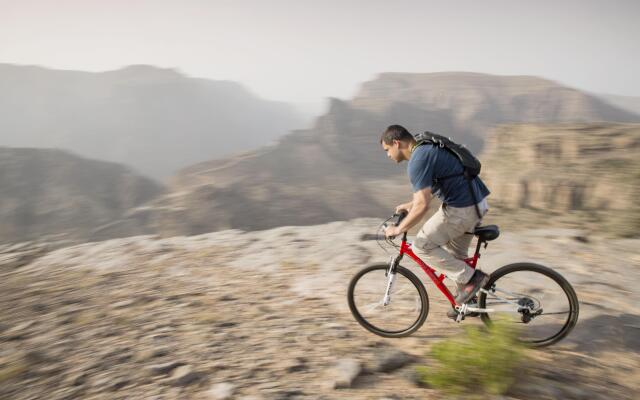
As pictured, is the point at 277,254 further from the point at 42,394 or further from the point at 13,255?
the point at 13,255

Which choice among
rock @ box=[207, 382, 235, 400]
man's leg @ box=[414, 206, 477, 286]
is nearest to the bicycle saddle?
man's leg @ box=[414, 206, 477, 286]

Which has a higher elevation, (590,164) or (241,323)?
(241,323)

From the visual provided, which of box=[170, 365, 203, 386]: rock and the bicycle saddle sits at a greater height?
the bicycle saddle

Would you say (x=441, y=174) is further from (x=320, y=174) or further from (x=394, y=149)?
(x=320, y=174)

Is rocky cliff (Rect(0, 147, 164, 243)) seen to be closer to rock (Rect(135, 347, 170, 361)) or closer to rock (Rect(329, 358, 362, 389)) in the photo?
rock (Rect(135, 347, 170, 361))

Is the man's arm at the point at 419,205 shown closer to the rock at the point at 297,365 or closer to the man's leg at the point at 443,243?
the man's leg at the point at 443,243

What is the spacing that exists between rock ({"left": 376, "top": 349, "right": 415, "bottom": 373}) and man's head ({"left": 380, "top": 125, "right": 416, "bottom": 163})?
1.76 metres

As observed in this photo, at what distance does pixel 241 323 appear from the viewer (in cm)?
461

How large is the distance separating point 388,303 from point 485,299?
3.02ft

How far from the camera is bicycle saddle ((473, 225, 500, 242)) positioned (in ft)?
11.9

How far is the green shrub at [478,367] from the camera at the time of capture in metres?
3.09

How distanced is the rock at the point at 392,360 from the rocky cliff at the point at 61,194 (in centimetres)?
10386

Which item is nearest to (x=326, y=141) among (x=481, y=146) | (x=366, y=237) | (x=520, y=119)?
(x=481, y=146)

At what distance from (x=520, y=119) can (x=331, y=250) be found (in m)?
219
